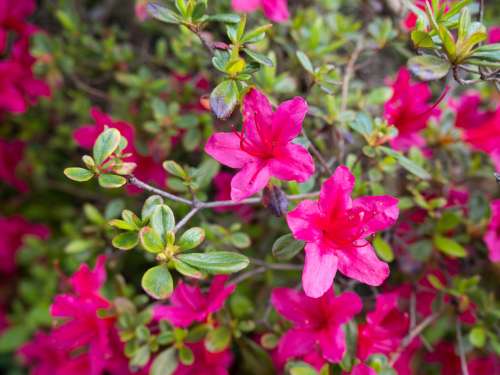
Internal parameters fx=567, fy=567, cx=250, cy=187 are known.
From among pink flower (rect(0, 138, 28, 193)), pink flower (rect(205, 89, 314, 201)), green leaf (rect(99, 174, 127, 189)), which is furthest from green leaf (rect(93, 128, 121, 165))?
pink flower (rect(0, 138, 28, 193))

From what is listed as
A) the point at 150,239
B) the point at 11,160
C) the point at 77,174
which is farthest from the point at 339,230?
the point at 11,160

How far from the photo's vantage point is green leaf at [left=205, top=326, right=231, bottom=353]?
997 millimetres

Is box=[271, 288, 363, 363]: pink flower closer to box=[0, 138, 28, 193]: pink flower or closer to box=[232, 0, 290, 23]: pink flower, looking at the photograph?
box=[232, 0, 290, 23]: pink flower

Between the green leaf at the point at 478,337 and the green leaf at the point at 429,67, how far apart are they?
520 millimetres

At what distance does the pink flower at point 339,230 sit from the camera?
772mm

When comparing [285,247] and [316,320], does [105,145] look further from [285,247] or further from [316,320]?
[316,320]

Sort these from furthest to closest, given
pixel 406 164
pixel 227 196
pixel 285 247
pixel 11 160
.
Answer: pixel 11 160 < pixel 227 196 < pixel 406 164 < pixel 285 247

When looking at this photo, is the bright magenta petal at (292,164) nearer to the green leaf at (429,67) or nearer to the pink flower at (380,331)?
the green leaf at (429,67)

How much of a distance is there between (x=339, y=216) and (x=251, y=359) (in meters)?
0.46

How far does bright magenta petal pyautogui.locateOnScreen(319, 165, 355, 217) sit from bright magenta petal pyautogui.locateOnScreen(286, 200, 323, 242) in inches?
0.7

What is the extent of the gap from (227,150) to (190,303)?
11.9 inches

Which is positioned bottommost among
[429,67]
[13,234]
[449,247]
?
[13,234]

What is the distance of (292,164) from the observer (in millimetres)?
791

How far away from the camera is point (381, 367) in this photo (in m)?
0.93
